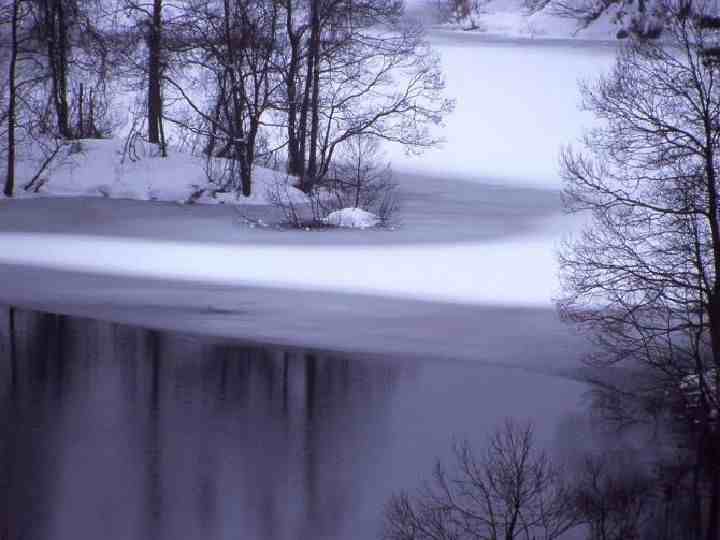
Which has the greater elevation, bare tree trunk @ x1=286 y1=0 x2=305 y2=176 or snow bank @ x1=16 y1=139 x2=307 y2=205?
bare tree trunk @ x1=286 y1=0 x2=305 y2=176

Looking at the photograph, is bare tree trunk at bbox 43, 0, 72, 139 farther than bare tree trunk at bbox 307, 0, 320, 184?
Yes

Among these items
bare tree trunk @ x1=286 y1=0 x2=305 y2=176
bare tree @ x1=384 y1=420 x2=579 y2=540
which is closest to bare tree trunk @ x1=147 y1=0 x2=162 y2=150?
bare tree trunk @ x1=286 y1=0 x2=305 y2=176

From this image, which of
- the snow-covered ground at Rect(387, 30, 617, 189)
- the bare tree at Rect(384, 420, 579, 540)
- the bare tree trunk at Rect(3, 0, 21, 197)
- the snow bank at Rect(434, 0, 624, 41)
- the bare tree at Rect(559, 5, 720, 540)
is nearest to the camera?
the bare tree at Rect(384, 420, 579, 540)

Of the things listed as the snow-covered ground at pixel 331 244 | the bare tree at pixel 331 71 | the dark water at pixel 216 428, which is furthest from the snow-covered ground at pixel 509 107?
the dark water at pixel 216 428

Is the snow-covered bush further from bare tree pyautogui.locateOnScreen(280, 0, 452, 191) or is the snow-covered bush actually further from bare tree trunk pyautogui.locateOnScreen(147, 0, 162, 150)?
bare tree trunk pyautogui.locateOnScreen(147, 0, 162, 150)

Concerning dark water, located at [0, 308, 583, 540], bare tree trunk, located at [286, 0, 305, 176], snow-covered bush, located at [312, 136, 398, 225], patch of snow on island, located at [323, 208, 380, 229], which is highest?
bare tree trunk, located at [286, 0, 305, 176]

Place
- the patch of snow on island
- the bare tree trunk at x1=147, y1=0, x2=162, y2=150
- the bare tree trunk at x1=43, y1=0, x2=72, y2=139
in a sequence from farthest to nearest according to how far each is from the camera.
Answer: the bare tree trunk at x1=43, y1=0, x2=72, y2=139
the bare tree trunk at x1=147, y1=0, x2=162, y2=150
the patch of snow on island

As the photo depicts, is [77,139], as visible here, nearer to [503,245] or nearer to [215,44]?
[215,44]
